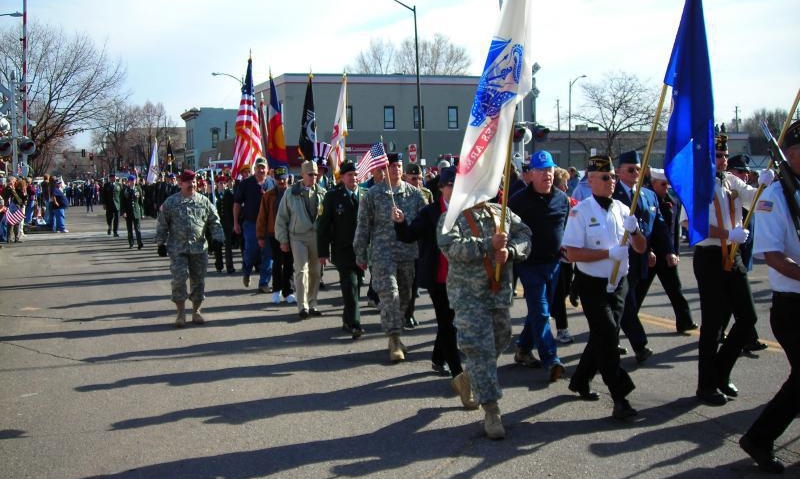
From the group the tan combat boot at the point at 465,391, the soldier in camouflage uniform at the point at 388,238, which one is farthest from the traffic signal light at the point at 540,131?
the tan combat boot at the point at 465,391

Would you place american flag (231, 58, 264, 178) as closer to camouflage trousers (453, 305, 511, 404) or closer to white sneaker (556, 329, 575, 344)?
white sneaker (556, 329, 575, 344)

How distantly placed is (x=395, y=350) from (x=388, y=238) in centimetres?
121

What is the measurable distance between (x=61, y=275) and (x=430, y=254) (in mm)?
12711

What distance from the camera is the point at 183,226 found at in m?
10.3

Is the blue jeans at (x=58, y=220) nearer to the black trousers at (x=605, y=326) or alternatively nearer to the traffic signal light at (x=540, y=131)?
the traffic signal light at (x=540, y=131)

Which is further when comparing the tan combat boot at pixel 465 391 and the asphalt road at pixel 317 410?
the tan combat boot at pixel 465 391

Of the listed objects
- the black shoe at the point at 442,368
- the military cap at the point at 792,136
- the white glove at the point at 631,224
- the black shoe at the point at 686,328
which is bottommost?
the black shoe at the point at 442,368

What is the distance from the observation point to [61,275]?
16.9 meters

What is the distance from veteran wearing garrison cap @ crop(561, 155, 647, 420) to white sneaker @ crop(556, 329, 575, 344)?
227 cm

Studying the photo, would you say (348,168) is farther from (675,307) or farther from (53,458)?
(53,458)

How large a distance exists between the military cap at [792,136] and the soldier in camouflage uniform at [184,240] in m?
7.36

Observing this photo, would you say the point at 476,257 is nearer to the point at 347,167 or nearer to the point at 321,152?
the point at 347,167

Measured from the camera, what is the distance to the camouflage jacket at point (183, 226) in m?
10.3

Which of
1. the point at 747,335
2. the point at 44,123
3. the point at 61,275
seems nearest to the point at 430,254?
the point at 747,335
